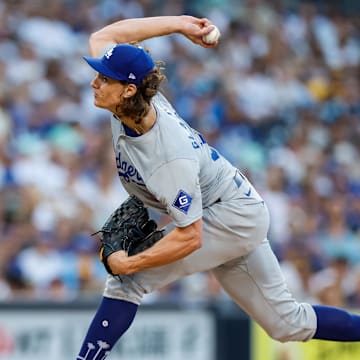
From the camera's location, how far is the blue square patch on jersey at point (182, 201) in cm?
440

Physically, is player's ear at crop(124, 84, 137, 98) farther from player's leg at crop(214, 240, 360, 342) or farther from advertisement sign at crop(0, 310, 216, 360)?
advertisement sign at crop(0, 310, 216, 360)

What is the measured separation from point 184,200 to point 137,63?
0.63 m

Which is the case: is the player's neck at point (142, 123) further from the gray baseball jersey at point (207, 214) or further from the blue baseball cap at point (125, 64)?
the blue baseball cap at point (125, 64)

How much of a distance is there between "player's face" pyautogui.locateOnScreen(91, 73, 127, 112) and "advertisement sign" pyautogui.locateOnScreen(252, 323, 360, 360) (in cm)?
334

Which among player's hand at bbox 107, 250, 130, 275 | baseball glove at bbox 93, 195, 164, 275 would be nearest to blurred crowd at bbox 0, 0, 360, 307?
baseball glove at bbox 93, 195, 164, 275

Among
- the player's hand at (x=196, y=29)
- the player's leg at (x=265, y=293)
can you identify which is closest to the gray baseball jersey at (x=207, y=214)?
the player's leg at (x=265, y=293)

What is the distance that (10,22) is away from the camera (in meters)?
10.3

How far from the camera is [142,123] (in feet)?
14.6

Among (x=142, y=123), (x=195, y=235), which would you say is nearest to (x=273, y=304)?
(x=195, y=235)

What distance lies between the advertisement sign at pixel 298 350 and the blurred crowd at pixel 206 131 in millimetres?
440

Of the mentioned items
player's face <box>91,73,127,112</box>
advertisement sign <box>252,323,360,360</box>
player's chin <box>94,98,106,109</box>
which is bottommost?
advertisement sign <box>252,323,360,360</box>

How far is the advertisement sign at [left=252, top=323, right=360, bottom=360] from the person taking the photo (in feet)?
24.2

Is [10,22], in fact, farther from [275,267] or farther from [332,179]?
[275,267]

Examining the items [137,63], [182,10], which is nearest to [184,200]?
[137,63]
